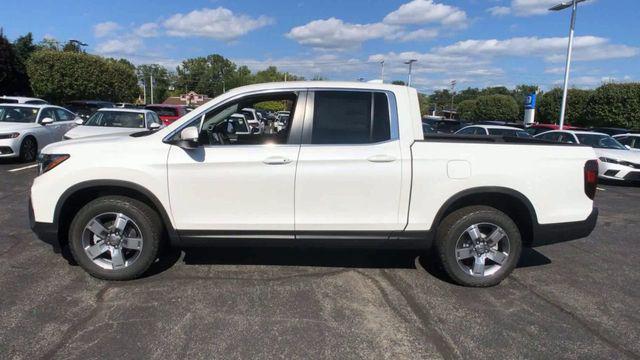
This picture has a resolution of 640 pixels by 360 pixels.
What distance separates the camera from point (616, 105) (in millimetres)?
30469

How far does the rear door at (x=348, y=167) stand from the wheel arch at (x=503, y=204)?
49 cm

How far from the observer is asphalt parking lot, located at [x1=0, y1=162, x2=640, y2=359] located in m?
3.43

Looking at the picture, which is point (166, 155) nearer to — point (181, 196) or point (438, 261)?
point (181, 196)

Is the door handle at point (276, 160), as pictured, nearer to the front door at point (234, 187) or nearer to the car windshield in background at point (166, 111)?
the front door at point (234, 187)

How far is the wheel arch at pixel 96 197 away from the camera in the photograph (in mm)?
4305

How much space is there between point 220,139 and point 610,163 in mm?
11298

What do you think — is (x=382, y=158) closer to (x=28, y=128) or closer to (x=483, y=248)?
(x=483, y=248)

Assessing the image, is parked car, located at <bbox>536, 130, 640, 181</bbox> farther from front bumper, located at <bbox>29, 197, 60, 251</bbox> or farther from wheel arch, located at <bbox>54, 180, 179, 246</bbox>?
front bumper, located at <bbox>29, 197, 60, 251</bbox>

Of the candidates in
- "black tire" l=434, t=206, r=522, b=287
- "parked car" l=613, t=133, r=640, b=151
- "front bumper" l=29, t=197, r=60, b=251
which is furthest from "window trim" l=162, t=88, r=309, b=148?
"parked car" l=613, t=133, r=640, b=151

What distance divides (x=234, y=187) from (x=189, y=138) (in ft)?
1.85

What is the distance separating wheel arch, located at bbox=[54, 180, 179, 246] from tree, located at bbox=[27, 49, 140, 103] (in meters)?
38.6

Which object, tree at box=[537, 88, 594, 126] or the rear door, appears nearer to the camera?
the rear door

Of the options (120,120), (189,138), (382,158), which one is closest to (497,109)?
(120,120)

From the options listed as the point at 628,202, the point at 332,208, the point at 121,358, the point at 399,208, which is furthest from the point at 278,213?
the point at 628,202
